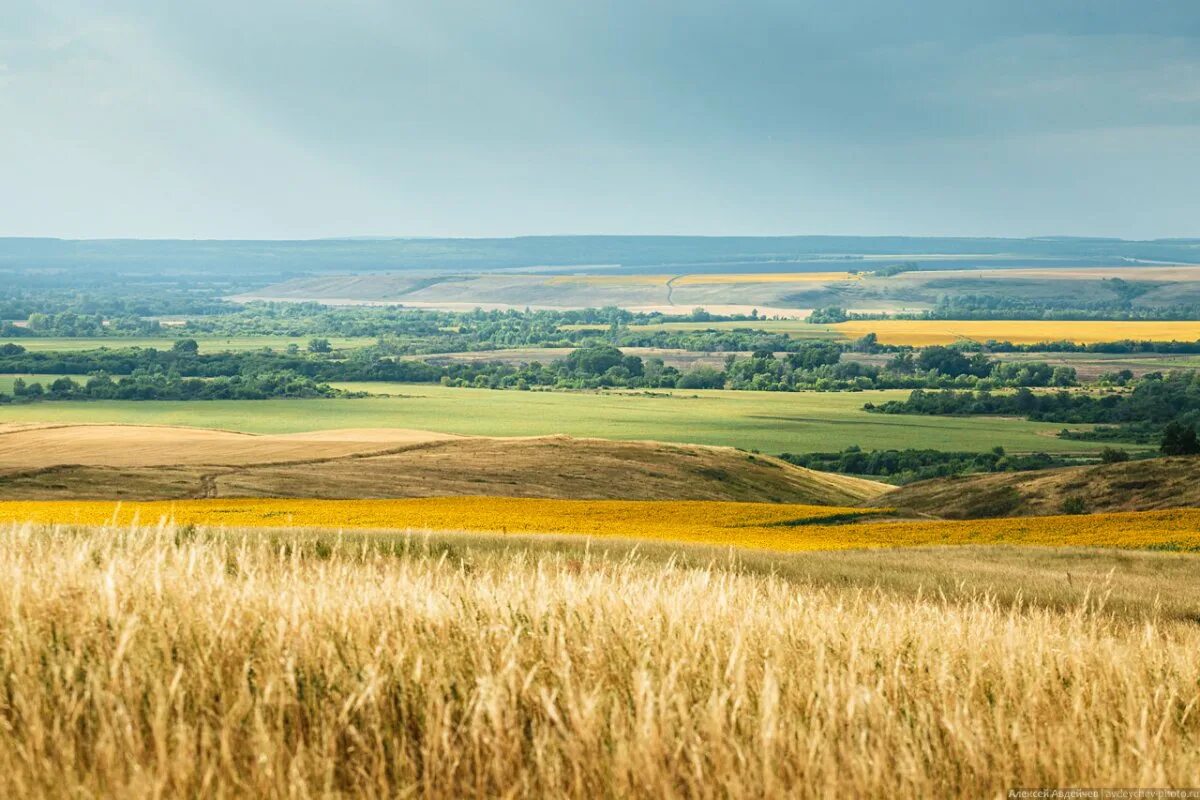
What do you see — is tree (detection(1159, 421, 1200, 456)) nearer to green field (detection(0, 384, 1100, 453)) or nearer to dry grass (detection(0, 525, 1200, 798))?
green field (detection(0, 384, 1100, 453))

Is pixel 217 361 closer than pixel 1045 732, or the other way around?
pixel 1045 732

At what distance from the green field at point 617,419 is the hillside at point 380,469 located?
27379 millimetres

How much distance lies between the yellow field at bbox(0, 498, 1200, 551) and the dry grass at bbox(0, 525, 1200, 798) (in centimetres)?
2059

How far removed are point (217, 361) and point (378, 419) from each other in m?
63.5

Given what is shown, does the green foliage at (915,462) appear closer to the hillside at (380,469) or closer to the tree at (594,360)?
the hillside at (380,469)

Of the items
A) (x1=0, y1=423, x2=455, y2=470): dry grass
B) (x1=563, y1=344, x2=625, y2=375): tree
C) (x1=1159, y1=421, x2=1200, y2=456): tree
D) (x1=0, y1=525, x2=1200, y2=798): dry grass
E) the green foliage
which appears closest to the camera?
(x1=0, y1=525, x2=1200, y2=798): dry grass

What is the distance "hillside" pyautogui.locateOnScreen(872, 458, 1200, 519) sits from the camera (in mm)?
44913

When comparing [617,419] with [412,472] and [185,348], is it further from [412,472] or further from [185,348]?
[185,348]

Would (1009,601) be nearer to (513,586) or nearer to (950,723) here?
(513,586)

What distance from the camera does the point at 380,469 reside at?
217 feet

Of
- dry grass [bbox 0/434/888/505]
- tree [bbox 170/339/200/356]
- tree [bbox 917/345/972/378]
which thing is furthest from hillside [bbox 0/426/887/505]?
tree [bbox 170/339/200/356]

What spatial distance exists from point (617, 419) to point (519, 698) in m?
118

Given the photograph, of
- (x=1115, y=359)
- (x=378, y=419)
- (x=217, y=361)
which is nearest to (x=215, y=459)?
(x=378, y=419)

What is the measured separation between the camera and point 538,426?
118062 mm
